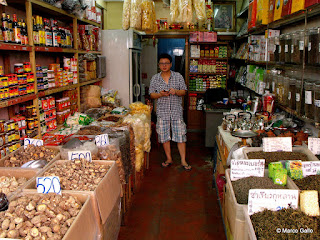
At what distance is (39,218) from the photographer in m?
1.49

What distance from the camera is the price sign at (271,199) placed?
1.71 m

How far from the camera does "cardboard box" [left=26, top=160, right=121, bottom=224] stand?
71.4 inches

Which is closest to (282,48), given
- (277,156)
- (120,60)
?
(277,156)

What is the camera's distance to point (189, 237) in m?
2.99

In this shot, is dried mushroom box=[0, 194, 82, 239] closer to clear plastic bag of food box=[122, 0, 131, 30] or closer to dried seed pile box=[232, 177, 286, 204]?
dried seed pile box=[232, 177, 286, 204]

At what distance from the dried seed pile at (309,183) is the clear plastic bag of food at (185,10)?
2639 millimetres

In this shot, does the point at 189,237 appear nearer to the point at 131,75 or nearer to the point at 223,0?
the point at 131,75

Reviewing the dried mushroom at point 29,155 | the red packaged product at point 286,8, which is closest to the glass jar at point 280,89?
the red packaged product at point 286,8

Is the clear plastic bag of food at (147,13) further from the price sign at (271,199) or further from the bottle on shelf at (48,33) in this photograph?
the price sign at (271,199)

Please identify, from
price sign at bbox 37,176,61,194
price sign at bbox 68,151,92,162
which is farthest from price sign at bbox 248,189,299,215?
price sign at bbox 68,151,92,162

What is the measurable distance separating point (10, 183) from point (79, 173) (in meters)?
0.43

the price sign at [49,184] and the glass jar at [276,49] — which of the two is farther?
the glass jar at [276,49]

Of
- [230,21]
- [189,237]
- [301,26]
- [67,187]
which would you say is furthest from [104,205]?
[230,21]

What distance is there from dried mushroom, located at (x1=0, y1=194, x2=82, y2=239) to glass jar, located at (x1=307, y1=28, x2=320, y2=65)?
86.4 inches
